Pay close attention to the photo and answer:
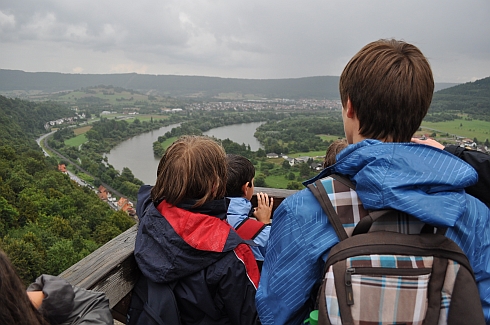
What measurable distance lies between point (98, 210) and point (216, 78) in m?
122

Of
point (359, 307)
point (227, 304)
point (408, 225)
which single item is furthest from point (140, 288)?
point (408, 225)

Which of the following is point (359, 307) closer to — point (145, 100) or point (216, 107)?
point (216, 107)

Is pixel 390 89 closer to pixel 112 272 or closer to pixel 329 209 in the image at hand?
pixel 329 209

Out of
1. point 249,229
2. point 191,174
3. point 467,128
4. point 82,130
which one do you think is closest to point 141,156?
point 82,130

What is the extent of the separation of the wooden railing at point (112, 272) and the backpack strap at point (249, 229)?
47cm

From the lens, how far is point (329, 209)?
2.92ft

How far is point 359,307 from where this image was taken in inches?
31.7

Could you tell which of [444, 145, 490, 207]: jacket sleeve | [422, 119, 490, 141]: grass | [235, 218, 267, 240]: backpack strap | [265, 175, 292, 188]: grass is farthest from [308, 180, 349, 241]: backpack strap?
[422, 119, 490, 141]: grass

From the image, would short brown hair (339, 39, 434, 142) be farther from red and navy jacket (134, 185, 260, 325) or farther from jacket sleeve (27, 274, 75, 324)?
jacket sleeve (27, 274, 75, 324)

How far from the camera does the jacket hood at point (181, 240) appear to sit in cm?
133

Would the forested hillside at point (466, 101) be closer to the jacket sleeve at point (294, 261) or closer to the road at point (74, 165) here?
the jacket sleeve at point (294, 261)

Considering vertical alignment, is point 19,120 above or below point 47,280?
below

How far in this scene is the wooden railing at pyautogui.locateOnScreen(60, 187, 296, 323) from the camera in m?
1.27

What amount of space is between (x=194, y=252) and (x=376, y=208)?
749 mm
